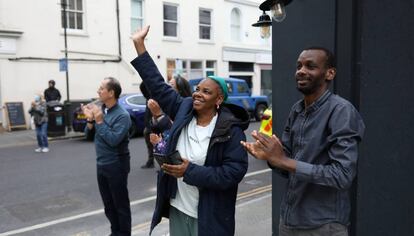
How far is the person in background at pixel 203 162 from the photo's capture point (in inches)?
97.0

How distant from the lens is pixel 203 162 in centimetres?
255

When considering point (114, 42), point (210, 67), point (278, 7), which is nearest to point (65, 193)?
point (278, 7)

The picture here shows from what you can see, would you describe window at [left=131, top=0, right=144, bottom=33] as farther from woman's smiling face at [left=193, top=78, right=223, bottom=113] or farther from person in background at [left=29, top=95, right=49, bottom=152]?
woman's smiling face at [left=193, top=78, right=223, bottom=113]

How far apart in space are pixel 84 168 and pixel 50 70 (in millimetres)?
9025

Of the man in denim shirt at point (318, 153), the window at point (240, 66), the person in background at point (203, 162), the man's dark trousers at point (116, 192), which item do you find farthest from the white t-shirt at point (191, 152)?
the window at point (240, 66)

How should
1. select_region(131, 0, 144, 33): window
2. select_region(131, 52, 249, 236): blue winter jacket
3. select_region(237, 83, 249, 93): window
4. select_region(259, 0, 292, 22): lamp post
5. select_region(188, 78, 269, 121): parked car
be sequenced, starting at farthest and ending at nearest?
1. select_region(131, 0, 144, 33): window
2. select_region(237, 83, 249, 93): window
3. select_region(188, 78, 269, 121): parked car
4. select_region(259, 0, 292, 22): lamp post
5. select_region(131, 52, 249, 236): blue winter jacket

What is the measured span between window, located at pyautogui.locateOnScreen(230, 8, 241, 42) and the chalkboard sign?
43.5 ft

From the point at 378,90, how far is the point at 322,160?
1.42m

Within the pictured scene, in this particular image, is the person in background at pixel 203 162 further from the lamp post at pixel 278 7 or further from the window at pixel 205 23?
the window at pixel 205 23

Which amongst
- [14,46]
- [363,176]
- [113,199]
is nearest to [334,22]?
[363,176]

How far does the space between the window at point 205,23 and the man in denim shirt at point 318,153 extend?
20473 millimetres

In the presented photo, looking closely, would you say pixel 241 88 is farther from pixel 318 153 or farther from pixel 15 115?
pixel 318 153

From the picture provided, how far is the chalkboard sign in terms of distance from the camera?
14828 mm

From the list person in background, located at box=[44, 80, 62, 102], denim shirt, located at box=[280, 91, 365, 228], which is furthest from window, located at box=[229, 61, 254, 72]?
denim shirt, located at box=[280, 91, 365, 228]
